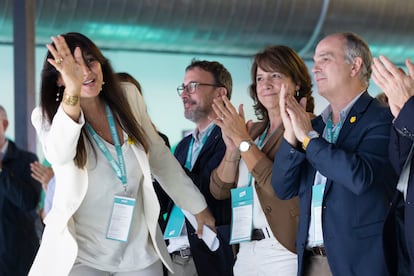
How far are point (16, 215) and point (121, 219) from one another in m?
1.91

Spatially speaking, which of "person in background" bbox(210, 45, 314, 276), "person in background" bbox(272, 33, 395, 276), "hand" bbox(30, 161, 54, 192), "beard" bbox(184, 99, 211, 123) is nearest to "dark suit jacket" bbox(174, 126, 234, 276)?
"person in background" bbox(210, 45, 314, 276)

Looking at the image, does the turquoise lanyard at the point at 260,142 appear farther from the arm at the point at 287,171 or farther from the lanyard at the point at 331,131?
the lanyard at the point at 331,131

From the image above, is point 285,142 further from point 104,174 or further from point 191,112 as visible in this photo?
point 191,112

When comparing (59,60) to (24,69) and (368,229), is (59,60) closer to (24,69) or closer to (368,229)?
(368,229)

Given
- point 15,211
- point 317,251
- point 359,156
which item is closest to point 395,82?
point 359,156

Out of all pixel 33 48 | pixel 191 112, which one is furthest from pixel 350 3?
pixel 191 112

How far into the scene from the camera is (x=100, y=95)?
102 inches

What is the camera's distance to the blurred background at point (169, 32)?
580 centimetres

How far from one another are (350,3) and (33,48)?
3.22m

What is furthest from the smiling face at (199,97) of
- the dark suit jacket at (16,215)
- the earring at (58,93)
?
the earring at (58,93)

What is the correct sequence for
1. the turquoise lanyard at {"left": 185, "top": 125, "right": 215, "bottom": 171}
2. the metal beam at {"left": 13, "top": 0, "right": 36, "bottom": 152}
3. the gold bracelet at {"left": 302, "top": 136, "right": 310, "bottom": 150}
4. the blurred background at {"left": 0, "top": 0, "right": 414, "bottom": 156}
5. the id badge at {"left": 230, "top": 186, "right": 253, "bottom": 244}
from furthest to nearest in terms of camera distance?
the blurred background at {"left": 0, "top": 0, "right": 414, "bottom": 156}, the metal beam at {"left": 13, "top": 0, "right": 36, "bottom": 152}, the turquoise lanyard at {"left": 185, "top": 125, "right": 215, "bottom": 171}, the id badge at {"left": 230, "top": 186, "right": 253, "bottom": 244}, the gold bracelet at {"left": 302, "top": 136, "right": 310, "bottom": 150}

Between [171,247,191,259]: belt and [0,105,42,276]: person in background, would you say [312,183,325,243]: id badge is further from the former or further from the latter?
[0,105,42,276]: person in background

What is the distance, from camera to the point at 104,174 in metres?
2.40

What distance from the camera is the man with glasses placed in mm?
3244
